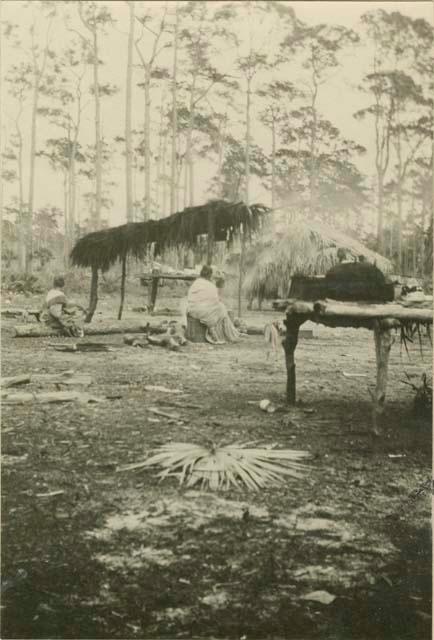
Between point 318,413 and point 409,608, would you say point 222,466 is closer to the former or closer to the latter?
point 409,608

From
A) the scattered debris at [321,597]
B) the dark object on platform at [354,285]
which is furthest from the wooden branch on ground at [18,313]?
the scattered debris at [321,597]

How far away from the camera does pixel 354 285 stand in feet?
11.7

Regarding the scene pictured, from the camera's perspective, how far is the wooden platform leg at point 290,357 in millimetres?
3850

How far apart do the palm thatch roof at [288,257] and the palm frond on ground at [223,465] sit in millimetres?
4088

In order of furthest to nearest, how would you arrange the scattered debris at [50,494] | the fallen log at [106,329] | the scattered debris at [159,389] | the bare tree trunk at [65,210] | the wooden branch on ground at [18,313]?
1. the fallen log at [106,329]
2. the wooden branch on ground at [18,313]
3. the bare tree trunk at [65,210]
4. the scattered debris at [159,389]
5. the scattered debris at [50,494]

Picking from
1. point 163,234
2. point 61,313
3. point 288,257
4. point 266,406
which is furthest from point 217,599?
point 288,257

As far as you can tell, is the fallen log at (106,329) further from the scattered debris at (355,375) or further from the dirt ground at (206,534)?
the dirt ground at (206,534)

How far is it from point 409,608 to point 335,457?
0.99m

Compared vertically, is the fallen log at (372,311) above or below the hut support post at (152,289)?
below

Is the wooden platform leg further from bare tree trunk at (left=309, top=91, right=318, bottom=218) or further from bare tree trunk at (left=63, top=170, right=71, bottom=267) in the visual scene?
bare tree trunk at (left=63, top=170, right=71, bottom=267)

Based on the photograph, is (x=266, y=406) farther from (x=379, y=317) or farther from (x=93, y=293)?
(x=93, y=293)

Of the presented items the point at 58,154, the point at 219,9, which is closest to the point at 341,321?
the point at 219,9

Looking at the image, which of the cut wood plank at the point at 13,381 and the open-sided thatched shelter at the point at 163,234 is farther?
the open-sided thatched shelter at the point at 163,234

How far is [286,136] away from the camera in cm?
345
